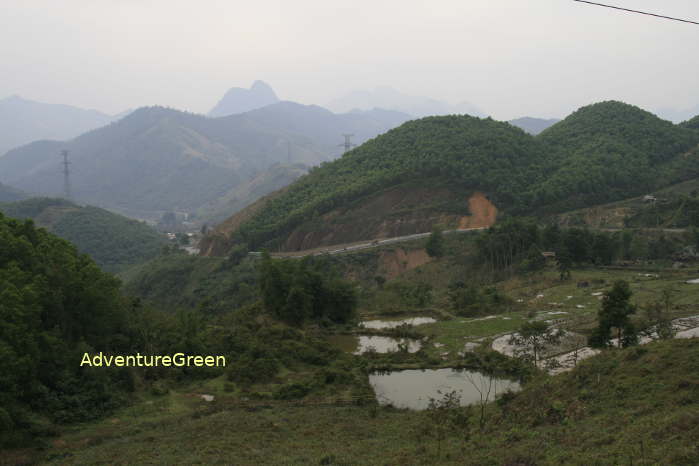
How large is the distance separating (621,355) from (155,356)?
17037mm

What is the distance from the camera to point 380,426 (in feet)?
53.2

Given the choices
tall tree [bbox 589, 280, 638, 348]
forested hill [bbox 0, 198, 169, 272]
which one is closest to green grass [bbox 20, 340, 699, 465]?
tall tree [bbox 589, 280, 638, 348]

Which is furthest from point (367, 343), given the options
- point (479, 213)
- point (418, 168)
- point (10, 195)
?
point (10, 195)

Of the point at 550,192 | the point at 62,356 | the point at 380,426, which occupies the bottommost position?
the point at 380,426

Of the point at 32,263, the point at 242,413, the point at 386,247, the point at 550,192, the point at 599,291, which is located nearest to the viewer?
the point at 242,413

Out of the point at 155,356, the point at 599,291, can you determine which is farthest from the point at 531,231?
the point at 155,356

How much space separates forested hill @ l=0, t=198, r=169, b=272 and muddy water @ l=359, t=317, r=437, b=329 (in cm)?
6331

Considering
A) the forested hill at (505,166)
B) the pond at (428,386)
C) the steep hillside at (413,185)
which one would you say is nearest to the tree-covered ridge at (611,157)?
the forested hill at (505,166)

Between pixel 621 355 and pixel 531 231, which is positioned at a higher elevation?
pixel 531 231

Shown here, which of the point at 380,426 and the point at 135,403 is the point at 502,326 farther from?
the point at 135,403

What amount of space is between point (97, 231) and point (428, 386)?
84.2 metres

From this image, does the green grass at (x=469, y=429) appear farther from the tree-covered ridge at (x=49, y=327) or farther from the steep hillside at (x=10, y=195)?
the steep hillside at (x=10, y=195)

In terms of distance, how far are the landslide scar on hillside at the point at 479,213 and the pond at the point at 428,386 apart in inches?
1627

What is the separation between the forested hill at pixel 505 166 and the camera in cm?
6319
